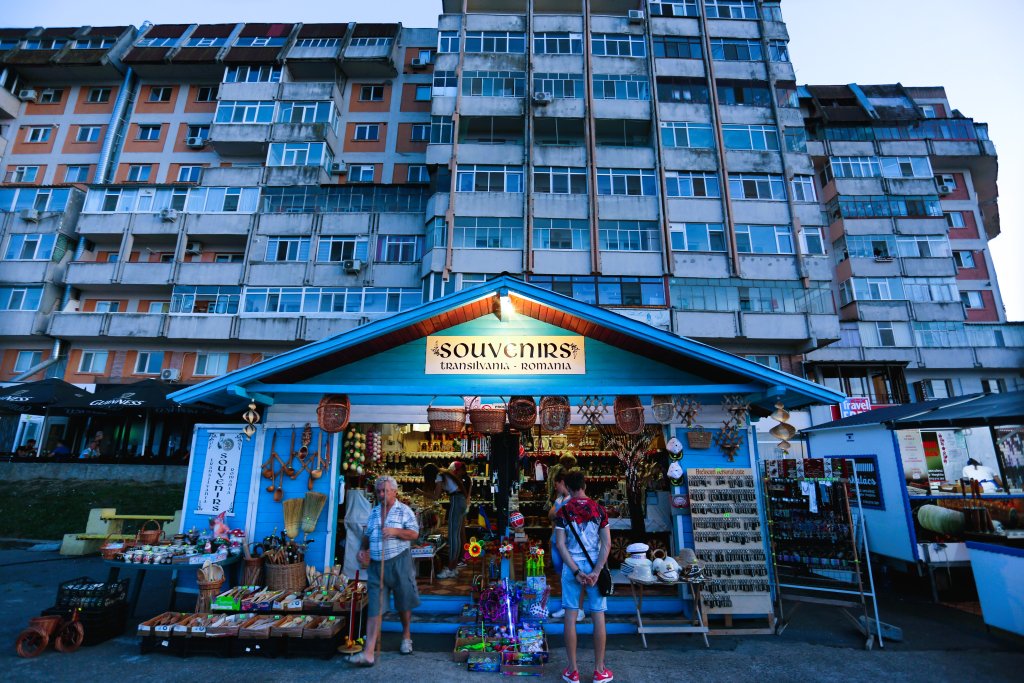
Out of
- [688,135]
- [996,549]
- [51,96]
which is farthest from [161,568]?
[51,96]

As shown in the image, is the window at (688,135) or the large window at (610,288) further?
the window at (688,135)

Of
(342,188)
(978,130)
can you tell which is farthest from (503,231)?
(978,130)

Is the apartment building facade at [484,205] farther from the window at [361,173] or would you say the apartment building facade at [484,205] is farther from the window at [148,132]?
the window at [361,173]

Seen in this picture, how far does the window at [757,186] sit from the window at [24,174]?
1789 inches

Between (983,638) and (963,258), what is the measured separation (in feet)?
Answer: 129

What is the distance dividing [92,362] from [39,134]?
19106mm

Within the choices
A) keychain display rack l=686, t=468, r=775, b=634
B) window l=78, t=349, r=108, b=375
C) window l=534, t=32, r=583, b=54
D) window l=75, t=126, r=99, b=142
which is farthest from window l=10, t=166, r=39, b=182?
keychain display rack l=686, t=468, r=775, b=634

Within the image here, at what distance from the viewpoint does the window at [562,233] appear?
86.3 feet

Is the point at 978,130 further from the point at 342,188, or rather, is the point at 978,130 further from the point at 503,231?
the point at 342,188

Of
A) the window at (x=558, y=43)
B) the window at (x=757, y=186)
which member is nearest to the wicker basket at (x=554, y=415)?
the window at (x=757, y=186)

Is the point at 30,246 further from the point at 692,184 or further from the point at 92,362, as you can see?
the point at 692,184

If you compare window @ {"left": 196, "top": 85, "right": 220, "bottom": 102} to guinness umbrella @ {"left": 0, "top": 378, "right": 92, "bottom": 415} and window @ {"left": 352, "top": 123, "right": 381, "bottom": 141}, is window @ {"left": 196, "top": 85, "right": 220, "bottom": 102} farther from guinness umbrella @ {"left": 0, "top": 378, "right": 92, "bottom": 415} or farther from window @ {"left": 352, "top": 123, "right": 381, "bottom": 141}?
guinness umbrella @ {"left": 0, "top": 378, "right": 92, "bottom": 415}

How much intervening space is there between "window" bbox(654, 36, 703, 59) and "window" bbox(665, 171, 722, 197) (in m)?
7.83

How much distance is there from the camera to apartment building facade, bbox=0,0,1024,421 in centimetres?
2628
